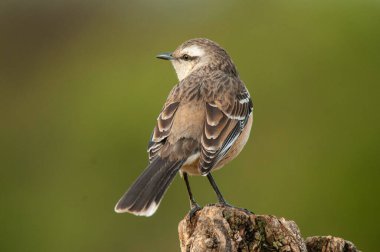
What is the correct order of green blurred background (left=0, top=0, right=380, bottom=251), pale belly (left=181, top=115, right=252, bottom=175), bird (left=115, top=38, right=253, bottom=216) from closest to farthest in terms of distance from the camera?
1. bird (left=115, top=38, right=253, bottom=216)
2. pale belly (left=181, top=115, right=252, bottom=175)
3. green blurred background (left=0, top=0, right=380, bottom=251)

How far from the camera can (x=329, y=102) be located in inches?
683

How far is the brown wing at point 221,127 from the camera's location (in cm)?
997

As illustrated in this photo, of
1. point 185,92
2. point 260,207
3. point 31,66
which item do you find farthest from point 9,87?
point 185,92

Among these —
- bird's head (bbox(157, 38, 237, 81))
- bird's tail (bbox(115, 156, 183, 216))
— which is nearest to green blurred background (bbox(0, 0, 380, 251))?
bird's head (bbox(157, 38, 237, 81))

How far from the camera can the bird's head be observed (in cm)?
1202

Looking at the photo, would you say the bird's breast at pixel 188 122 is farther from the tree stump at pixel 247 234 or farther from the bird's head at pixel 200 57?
the tree stump at pixel 247 234

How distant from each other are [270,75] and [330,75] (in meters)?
1.02

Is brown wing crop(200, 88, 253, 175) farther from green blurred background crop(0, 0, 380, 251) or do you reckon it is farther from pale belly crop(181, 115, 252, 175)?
green blurred background crop(0, 0, 380, 251)

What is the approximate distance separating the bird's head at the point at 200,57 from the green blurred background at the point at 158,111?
11.6 feet

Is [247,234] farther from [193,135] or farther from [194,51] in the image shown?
[194,51]

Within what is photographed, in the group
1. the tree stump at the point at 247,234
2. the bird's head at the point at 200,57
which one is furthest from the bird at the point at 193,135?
the tree stump at the point at 247,234

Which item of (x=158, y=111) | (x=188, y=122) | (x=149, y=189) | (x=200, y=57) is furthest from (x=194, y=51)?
(x=158, y=111)

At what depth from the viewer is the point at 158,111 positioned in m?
19.4

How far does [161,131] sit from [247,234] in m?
2.37
